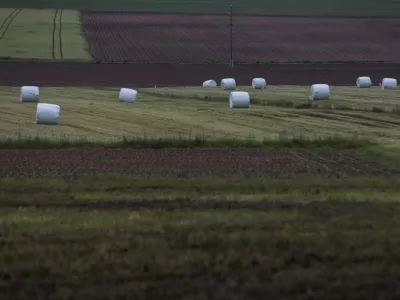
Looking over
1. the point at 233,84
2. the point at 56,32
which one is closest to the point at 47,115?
the point at 233,84

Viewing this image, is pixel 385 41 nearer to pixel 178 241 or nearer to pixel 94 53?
pixel 94 53

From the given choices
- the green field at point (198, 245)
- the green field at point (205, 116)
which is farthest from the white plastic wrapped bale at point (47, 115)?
the green field at point (198, 245)

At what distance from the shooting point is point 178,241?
422 inches

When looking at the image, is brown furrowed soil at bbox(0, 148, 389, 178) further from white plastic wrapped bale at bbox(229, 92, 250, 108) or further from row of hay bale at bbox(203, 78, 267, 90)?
row of hay bale at bbox(203, 78, 267, 90)

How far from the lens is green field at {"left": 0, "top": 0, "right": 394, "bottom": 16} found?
96562 mm

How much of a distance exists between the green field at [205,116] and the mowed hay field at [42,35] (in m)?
22.1

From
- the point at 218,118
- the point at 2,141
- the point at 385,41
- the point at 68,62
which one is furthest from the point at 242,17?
the point at 2,141

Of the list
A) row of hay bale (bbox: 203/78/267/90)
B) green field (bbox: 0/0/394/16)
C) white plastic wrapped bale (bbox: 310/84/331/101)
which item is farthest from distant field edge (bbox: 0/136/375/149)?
green field (bbox: 0/0/394/16)

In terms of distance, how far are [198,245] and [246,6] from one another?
305ft

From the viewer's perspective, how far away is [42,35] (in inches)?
2926

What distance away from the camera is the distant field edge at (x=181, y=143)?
24406 mm

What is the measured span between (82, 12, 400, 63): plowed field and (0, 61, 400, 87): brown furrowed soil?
13.6 feet

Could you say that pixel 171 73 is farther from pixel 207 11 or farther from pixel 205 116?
pixel 207 11

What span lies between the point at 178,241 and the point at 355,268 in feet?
7.68
